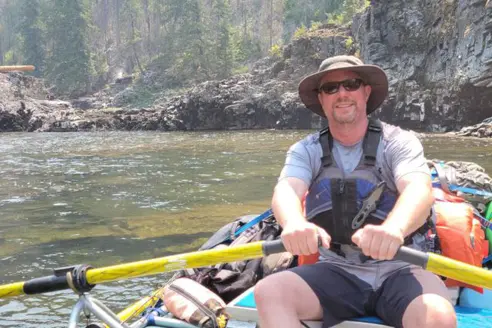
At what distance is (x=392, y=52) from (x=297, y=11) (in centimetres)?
3378

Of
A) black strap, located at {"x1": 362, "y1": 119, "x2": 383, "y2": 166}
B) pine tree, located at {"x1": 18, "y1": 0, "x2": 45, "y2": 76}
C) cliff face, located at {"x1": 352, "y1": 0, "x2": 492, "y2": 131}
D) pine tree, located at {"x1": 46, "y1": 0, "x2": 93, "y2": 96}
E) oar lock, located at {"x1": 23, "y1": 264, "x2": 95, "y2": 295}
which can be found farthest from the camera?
pine tree, located at {"x1": 18, "y1": 0, "x2": 45, "y2": 76}

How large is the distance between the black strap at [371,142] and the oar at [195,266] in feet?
Answer: 2.43

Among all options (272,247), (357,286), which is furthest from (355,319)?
(272,247)

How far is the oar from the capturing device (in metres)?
2.16

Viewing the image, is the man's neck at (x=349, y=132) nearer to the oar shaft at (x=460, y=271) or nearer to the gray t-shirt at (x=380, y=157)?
the gray t-shirt at (x=380, y=157)

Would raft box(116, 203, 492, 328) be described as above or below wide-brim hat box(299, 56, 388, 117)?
below

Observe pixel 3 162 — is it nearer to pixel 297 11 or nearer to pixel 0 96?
pixel 0 96

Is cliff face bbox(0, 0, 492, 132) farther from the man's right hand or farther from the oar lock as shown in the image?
the oar lock

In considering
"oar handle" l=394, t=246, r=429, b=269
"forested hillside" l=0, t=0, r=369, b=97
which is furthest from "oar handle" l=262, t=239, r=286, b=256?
"forested hillside" l=0, t=0, r=369, b=97

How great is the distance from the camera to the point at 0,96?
41688 millimetres

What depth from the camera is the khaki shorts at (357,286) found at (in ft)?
8.29

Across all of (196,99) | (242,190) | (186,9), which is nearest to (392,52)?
(196,99)

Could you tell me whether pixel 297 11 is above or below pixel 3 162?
above

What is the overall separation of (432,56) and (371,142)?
30764mm
